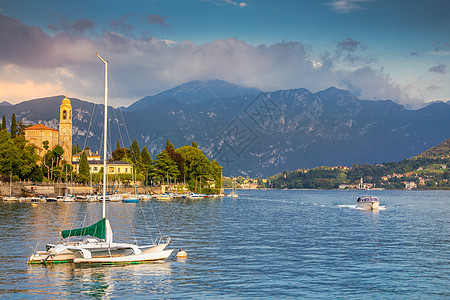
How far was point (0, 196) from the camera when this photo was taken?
140 metres

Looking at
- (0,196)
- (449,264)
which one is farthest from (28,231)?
(0,196)

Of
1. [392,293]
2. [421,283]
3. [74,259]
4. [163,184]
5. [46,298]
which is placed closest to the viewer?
[46,298]

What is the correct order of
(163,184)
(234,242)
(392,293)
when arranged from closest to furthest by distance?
(392,293) < (234,242) < (163,184)

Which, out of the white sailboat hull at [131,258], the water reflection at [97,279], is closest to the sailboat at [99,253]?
the white sailboat hull at [131,258]

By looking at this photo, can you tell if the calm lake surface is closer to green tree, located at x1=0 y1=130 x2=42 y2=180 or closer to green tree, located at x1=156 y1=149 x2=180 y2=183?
A: green tree, located at x1=0 y1=130 x2=42 y2=180

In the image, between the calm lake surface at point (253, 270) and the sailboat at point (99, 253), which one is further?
the sailboat at point (99, 253)

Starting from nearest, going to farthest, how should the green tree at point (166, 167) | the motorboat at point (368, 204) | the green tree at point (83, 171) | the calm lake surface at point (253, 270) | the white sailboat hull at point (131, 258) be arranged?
the calm lake surface at point (253, 270), the white sailboat hull at point (131, 258), the motorboat at point (368, 204), the green tree at point (83, 171), the green tree at point (166, 167)

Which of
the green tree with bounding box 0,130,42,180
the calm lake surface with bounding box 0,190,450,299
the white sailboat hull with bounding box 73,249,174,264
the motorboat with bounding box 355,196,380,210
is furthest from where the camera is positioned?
the green tree with bounding box 0,130,42,180

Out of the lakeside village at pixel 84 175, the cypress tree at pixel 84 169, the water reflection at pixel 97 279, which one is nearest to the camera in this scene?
the water reflection at pixel 97 279

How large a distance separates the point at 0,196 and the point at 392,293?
430 feet

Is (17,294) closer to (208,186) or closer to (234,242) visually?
(234,242)

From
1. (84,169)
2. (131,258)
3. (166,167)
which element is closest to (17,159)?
(84,169)

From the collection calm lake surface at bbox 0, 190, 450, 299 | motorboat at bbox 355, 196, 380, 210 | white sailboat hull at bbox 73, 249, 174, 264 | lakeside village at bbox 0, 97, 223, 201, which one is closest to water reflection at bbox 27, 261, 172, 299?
calm lake surface at bbox 0, 190, 450, 299

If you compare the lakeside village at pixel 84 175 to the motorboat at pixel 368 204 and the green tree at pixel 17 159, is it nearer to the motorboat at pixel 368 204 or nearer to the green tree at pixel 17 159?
the green tree at pixel 17 159
